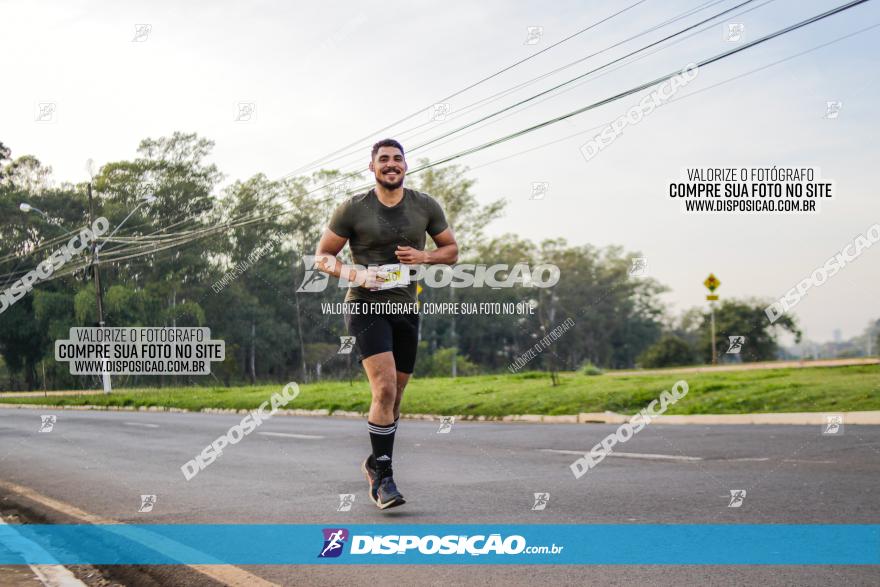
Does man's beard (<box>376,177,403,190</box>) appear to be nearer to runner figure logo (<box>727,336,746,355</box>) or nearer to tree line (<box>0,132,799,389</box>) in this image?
runner figure logo (<box>727,336,746,355</box>)

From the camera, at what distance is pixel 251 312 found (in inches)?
2518

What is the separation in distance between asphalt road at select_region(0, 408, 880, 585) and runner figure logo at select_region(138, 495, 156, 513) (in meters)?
0.06

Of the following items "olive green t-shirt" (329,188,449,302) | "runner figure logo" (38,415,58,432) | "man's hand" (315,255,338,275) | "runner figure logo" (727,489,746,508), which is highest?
"olive green t-shirt" (329,188,449,302)

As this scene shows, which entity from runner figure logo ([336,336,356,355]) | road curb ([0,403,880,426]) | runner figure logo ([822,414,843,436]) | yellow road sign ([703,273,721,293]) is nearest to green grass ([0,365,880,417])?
road curb ([0,403,880,426])

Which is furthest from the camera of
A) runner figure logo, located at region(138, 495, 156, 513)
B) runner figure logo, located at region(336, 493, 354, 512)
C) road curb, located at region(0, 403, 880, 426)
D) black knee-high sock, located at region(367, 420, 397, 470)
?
road curb, located at region(0, 403, 880, 426)

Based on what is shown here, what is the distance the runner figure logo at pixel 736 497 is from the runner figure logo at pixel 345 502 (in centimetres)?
253

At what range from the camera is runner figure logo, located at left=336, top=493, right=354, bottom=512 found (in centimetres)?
597

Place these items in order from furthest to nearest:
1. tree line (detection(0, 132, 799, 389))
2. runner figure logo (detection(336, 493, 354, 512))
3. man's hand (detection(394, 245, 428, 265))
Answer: tree line (detection(0, 132, 799, 389)) < runner figure logo (detection(336, 493, 354, 512)) < man's hand (detection(394, 245, 428, 265))

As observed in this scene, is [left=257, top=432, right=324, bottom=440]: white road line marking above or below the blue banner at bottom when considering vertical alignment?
below

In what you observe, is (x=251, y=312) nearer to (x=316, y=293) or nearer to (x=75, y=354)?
(x=316, y=293)

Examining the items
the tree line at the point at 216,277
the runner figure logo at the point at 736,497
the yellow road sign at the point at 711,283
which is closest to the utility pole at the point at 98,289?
the tree line at the point at 216,277

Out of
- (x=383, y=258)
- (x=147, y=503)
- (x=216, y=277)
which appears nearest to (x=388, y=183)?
(x=383, y=258)

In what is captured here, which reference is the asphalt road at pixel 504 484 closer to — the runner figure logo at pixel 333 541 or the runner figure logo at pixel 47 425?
the runner figure logo at pixel 333 541

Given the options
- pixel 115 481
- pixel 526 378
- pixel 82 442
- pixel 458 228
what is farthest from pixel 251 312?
pixel 115 481
